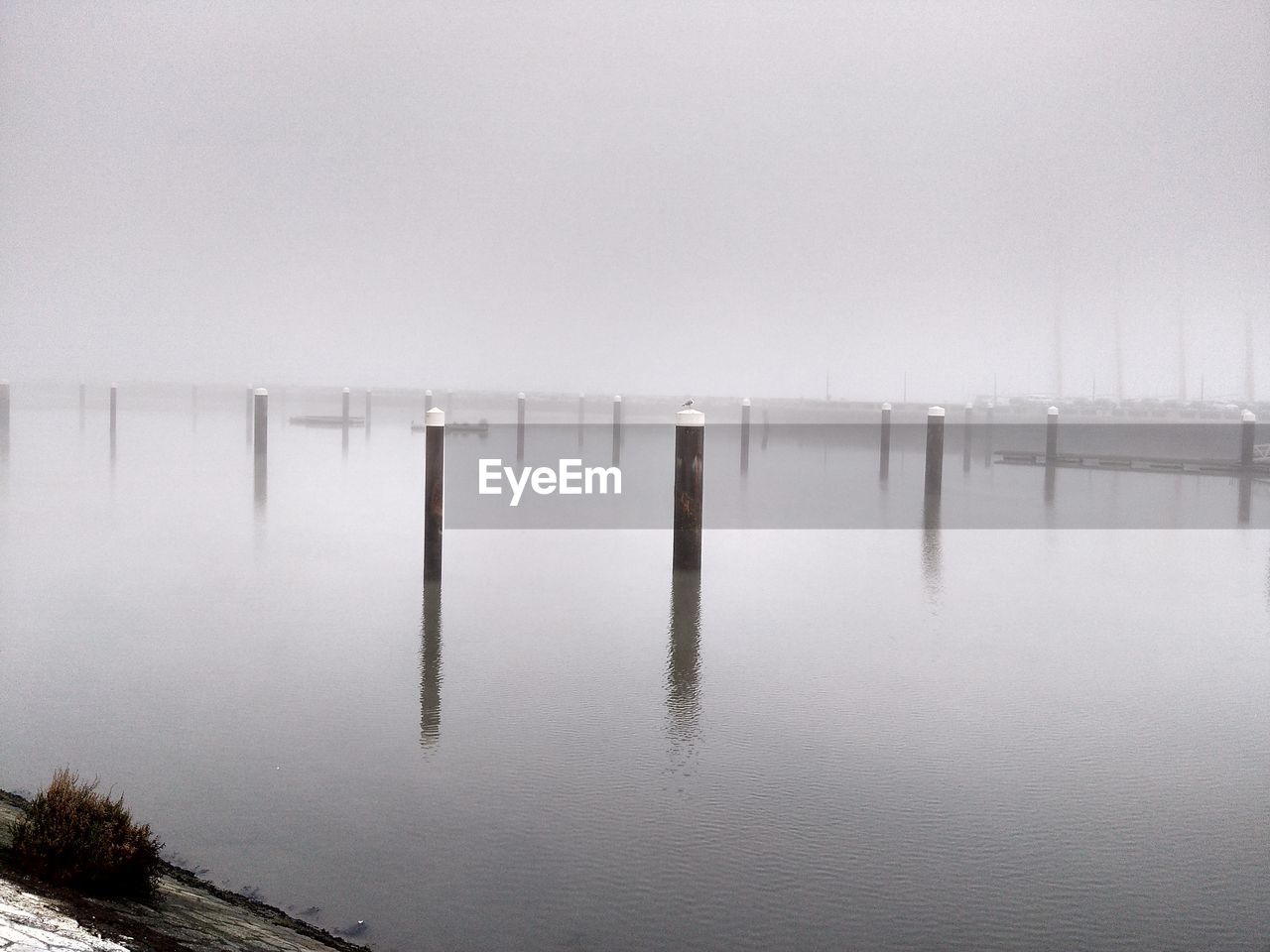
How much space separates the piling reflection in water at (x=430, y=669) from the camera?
602 cm

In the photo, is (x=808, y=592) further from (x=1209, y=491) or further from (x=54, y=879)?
(x=1209, y=491)

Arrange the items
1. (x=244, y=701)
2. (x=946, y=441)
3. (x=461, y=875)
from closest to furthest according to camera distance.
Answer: (x=461, y=875), (x=244, y=701), (x=946, y=441)

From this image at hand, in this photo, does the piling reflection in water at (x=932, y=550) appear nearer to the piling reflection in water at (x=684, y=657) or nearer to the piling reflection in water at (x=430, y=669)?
the piling reflection in water at (x=684, y=657)

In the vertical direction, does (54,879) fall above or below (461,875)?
above

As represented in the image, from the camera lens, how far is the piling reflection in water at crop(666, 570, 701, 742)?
6.35m

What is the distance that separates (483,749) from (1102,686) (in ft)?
13.9

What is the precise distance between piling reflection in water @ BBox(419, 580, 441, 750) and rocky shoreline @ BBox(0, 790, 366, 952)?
193 cm

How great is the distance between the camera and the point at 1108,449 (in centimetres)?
3709

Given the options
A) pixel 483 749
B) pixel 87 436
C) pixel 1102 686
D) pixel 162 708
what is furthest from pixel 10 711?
pixel 87 436

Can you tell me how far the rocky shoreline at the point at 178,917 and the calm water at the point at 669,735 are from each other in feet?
0.69

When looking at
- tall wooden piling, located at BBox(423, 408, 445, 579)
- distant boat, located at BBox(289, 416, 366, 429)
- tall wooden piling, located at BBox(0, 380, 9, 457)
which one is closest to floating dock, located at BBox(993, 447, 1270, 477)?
tall wooden piling, located at BBox(423, 408, 445, 579)

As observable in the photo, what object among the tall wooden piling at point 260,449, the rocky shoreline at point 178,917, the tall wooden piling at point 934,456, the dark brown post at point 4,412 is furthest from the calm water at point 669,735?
the dark brown post at point 4,412

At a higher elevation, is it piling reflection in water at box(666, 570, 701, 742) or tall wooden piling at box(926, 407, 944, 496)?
tall wooden piling at box(926, 407, 944, 496)

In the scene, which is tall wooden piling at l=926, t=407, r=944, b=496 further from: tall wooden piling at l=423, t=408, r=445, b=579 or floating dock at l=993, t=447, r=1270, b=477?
tall wooden piling at l=423, t=408, r=445, b=579
